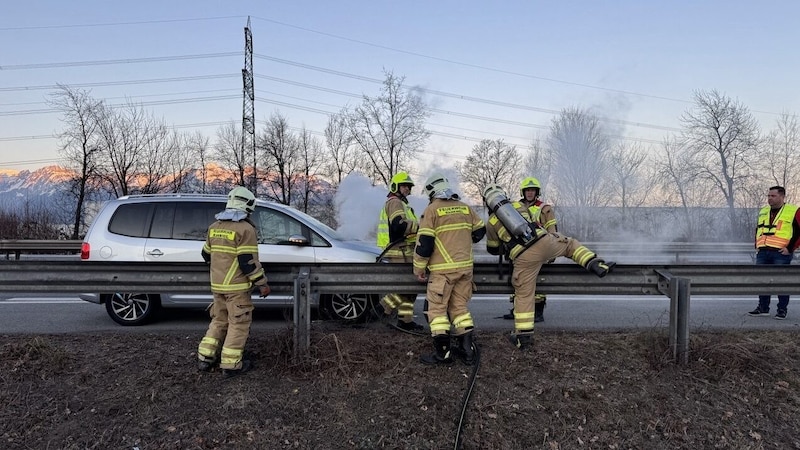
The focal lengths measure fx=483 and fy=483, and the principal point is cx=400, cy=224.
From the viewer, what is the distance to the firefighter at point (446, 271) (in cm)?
415

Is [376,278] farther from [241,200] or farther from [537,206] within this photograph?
[537,206]

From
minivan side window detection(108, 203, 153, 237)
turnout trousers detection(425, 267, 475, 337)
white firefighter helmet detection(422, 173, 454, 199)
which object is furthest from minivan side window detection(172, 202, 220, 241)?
turnout trousers detection(425, 267, 475, 337)

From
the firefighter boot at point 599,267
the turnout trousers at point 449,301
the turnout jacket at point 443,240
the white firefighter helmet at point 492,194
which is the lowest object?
the turnout trousers at point 449,301

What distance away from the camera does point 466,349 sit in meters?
4.18

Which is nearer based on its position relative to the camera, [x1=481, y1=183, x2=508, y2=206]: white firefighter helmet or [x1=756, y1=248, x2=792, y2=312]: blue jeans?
[x1=481, y1=183, x2=508, y2=206]: white firefighter helmet

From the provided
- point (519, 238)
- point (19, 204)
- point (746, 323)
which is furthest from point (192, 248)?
point (19, 204)

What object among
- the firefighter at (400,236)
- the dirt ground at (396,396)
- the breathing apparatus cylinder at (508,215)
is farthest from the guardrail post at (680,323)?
the firefighter at (400,236)

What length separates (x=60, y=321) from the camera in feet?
22.3

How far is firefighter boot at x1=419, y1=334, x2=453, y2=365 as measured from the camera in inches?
162

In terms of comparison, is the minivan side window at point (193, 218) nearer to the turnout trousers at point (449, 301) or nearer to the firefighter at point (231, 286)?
the firefighter at point (231, 286)

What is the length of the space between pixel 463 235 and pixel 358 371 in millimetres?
1472

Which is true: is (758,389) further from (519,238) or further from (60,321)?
(60,321)

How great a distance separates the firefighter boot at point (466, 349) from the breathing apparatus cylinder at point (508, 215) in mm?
1018

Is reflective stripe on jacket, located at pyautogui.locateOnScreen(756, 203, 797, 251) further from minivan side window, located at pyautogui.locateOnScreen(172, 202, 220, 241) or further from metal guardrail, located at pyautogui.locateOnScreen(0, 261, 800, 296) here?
minivan side window, located at pyautogui.locateOnScreen(172, 202, 220, 241)
